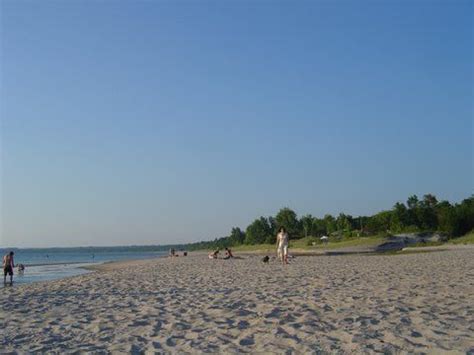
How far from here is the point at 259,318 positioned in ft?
30.5

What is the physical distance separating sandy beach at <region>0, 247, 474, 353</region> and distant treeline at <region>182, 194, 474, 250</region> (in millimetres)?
58054

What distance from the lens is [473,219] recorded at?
8094 centimetres

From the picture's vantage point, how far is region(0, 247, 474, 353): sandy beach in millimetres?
7480

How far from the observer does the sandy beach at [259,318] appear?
748 centimetres

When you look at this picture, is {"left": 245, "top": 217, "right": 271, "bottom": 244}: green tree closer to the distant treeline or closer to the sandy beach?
the distant treeline

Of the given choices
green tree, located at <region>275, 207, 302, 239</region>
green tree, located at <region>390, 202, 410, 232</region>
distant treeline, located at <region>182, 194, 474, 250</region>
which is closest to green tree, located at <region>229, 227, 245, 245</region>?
distant treeline, located at <region>182, 194, 474, 250</region>

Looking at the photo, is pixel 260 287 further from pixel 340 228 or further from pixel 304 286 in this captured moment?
pixel 340 228

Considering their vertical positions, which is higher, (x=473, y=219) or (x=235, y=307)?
(x=473, y=219)

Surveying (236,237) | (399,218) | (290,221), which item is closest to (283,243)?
(399,218)

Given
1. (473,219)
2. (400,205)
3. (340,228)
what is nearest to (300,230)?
(340,228)

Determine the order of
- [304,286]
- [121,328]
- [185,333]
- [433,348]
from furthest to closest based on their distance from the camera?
[304,286] < [121,328] < [185,333] < [433,348]

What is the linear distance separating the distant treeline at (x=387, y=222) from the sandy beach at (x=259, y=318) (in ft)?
190

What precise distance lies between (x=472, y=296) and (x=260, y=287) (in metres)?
5.49

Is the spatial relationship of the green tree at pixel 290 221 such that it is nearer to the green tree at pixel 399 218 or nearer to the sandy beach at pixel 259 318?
the green tree at pixel 399 218
